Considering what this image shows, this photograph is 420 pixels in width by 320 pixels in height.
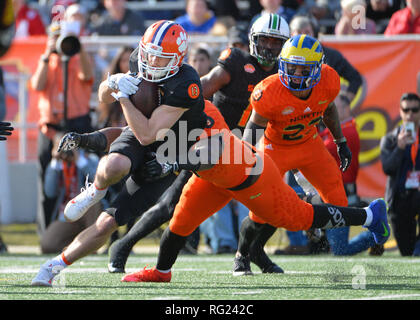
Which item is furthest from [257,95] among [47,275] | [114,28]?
[114,28]

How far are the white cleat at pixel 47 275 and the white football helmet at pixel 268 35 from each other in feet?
7.61

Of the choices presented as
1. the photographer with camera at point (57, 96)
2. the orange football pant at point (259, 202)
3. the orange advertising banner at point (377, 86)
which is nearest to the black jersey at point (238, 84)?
the orange football pant at point (259, 202)

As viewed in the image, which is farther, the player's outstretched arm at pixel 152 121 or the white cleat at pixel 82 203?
the white cleat at pixel 82 203

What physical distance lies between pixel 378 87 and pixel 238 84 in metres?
3.20

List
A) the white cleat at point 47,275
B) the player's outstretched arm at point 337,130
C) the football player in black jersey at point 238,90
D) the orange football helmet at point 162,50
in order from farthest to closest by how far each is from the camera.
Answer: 1. the football player in black jersey at point 238,90
2. the player's outstretched arm at point 337,130
3. the white cleat at point 47,275
4. the orange football helmet at point 162,50

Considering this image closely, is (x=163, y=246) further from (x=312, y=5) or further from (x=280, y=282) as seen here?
(x=312, y=5)

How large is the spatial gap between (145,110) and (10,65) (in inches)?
223

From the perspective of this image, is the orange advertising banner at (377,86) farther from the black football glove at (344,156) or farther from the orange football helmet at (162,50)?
the orange football helmet at (162,50)

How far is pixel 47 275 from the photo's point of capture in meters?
5.66

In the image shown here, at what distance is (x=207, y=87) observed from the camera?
22.7 feet

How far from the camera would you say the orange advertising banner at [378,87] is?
964 cm

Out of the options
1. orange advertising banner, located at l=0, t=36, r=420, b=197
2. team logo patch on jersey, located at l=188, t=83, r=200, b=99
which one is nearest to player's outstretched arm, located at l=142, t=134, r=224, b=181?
team logo patch on jersey, located at l=188, t=83, r=200, b=99

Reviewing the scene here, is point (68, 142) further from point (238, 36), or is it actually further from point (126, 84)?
point (238, 36)
